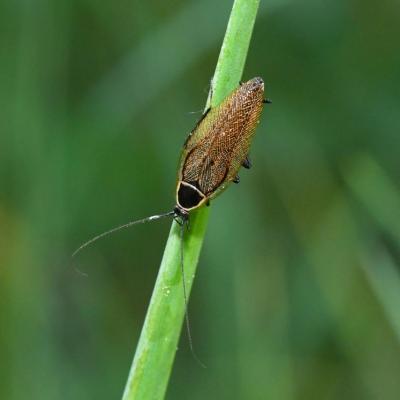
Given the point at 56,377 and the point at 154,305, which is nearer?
the point at 154,305

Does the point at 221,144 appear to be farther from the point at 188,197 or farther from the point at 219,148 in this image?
the point at 188,197

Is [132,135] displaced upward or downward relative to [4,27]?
downward

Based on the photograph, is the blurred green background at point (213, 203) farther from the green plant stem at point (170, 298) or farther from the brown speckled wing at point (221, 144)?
the green plant stem at point (170, 298)

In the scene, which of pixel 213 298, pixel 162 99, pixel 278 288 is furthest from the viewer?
pixel 162 99

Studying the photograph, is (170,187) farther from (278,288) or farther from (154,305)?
(154,305)

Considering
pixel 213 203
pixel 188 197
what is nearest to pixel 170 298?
pixel 188 197

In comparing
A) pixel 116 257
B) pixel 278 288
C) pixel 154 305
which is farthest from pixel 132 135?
pixel 154 305

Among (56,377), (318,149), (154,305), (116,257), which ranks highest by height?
(116,257)

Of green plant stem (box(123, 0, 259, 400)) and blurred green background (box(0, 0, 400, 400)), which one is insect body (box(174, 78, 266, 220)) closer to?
blurred green background (box(0, 0, 400, 400))
